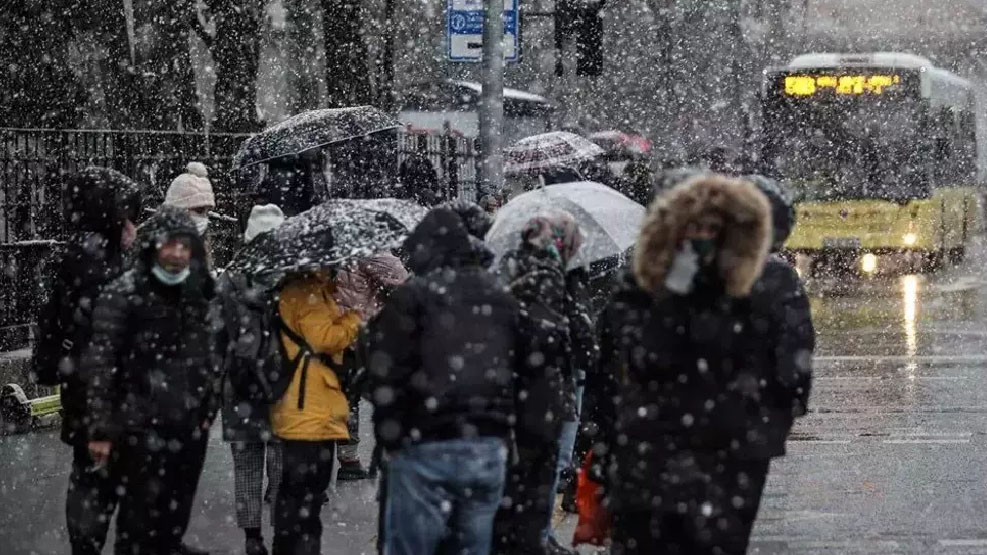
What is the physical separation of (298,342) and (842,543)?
2.90 meters

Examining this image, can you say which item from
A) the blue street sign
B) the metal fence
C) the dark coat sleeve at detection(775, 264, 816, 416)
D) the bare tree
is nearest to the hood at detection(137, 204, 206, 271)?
the dark coat sleeve at detection(775, 264, 816, 416)

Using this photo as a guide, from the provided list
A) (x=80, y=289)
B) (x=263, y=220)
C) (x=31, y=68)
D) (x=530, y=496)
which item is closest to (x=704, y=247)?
(x=530, y=496)

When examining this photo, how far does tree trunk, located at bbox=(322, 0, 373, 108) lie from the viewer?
Result: 20.8 meters

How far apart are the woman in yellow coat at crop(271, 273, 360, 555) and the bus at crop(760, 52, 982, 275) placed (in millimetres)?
19212

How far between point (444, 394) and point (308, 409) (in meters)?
1.84

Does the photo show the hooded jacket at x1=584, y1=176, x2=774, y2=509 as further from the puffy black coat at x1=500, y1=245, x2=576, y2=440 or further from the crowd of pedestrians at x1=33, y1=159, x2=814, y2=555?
the puffy black coat at x1=500, y1=245, x2=576, y2=440

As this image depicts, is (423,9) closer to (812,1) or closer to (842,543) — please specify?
(812,1)

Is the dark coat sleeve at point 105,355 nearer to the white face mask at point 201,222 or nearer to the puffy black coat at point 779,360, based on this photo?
the white face mask at point 201,222

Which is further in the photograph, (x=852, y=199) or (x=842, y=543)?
(x=852, y=199)

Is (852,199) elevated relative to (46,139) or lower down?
lower down

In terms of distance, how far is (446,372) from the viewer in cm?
577

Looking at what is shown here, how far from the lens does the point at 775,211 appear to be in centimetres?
602

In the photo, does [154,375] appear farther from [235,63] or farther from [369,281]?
[235,63]

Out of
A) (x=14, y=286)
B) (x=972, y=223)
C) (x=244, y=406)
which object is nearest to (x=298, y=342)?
(x=244, y=406)
